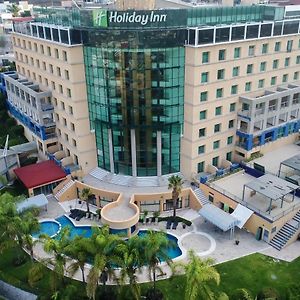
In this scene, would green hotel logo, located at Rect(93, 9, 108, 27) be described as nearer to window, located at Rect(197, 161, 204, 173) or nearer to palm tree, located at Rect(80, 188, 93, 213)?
palm tree, located at Rect(80, 188, 93, 213)

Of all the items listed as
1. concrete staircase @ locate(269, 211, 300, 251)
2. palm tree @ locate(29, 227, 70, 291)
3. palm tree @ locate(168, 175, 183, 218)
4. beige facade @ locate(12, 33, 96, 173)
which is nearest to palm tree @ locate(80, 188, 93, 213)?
beige facade @ locate(12, 33, 96, 173)

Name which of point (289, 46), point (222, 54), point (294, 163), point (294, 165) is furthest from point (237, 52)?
point (294, 165)

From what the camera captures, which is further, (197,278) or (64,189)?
(64,189)

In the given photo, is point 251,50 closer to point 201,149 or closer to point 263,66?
point 263,66

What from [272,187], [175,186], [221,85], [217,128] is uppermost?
[221,85]

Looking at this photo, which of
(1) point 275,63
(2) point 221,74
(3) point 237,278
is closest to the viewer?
(3) point 237,278

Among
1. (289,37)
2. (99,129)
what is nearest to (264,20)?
(289,37)

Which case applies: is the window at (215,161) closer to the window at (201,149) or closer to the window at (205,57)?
the window at (201,149)
